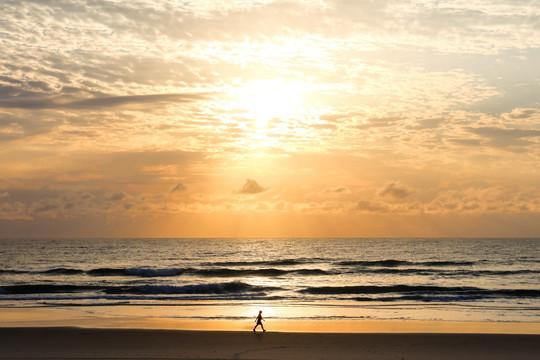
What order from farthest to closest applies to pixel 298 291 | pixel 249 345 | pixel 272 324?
pixel 298 291
pixel 272 324
pixel 249 345

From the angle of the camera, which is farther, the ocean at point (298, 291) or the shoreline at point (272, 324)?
the ocean at point (298, 291)

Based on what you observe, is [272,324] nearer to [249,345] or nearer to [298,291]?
[249,345]

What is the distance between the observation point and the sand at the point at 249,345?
54.6 feet

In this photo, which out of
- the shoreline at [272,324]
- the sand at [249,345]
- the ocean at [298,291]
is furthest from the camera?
the ocean at [298,291]

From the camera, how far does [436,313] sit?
26406 millimetres

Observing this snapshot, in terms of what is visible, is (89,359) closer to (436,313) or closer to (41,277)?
(436,313)

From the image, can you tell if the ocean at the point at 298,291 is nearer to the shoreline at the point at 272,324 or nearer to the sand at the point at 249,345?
the shoreline at the point at 272,324

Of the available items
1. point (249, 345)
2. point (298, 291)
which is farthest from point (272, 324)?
point (298, 291)

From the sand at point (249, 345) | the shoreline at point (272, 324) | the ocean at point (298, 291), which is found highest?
the ocean at point (298, 291)

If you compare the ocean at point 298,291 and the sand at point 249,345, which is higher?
the ocean at point 298,291

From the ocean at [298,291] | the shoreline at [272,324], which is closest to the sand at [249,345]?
the shoreline at [272,324]

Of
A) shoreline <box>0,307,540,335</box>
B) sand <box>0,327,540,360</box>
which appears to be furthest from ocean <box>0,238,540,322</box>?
sand <box>0,327,540,360</box>

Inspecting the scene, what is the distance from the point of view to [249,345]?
18094 mm

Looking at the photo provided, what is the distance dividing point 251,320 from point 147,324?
15.5 ft
